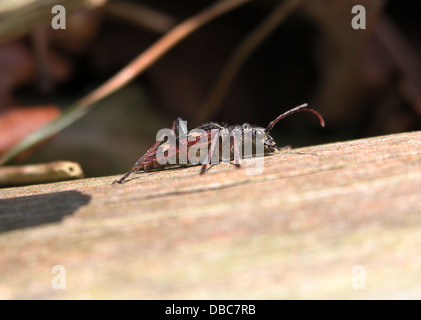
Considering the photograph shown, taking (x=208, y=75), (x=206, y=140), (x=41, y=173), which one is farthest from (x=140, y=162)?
(x=208, y=75)

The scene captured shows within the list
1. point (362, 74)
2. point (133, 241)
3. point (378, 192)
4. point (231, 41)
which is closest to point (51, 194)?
point (133, 241)

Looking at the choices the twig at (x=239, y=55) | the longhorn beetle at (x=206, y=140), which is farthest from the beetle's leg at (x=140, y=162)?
the twig at (x=239, y=55)

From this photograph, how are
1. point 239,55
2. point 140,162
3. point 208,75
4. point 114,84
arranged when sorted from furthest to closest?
1. point 208,75
2. point 239,55
3. point 114,84
4. point 140,162

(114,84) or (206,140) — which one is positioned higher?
(114,84)

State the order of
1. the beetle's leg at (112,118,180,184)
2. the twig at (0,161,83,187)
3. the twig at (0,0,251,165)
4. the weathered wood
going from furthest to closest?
1. the twig at (0,0,251,165)
2. the twig at (0,161,83,187)
3. the beetle's leg at (112,118,180,184)
4. the weathered wood

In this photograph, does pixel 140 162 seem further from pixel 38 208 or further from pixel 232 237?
pixel 232 237

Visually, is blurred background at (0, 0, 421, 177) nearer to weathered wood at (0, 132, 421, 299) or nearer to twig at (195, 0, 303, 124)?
twig at (195, 0, 303, 124)

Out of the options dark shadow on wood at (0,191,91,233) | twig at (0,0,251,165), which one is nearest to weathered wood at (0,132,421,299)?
dark shadow on wood at (0,191,91,233)
